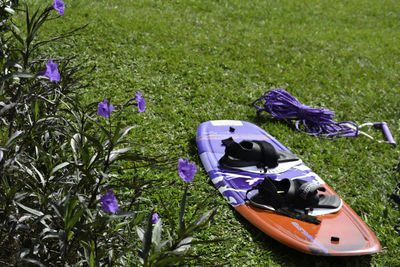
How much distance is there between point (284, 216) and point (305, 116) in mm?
1786

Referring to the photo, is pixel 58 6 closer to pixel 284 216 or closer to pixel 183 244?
pixel 183 244

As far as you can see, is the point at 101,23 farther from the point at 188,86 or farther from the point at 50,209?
the point at 50,209

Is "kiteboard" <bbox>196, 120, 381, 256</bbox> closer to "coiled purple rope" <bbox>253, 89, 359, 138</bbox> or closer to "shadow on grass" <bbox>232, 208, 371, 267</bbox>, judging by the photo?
"shadow on grass" <bbox>232, 208, 371, 267</bbox>

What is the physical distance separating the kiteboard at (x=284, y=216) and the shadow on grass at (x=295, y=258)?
8cm

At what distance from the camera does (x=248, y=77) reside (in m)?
5.42

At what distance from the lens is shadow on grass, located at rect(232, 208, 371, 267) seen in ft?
9.16

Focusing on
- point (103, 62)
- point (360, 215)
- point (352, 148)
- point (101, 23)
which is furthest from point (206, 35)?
point (360, 215)

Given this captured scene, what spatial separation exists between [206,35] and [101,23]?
146 centimetres

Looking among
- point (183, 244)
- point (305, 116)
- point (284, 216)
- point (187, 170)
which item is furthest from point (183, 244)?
point (305, 116)

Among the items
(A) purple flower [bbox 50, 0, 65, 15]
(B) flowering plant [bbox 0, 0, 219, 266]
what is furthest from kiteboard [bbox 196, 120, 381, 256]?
(A) purple flower [bbox 50, 0, 65, 15]

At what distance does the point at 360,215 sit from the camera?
11.0 feet

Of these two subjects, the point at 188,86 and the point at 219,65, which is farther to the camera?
the point at 219,65

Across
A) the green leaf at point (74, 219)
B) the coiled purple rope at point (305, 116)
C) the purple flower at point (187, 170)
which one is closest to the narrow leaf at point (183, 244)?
the purple flower at point (187, 170)

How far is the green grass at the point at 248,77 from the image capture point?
10.8 ft
